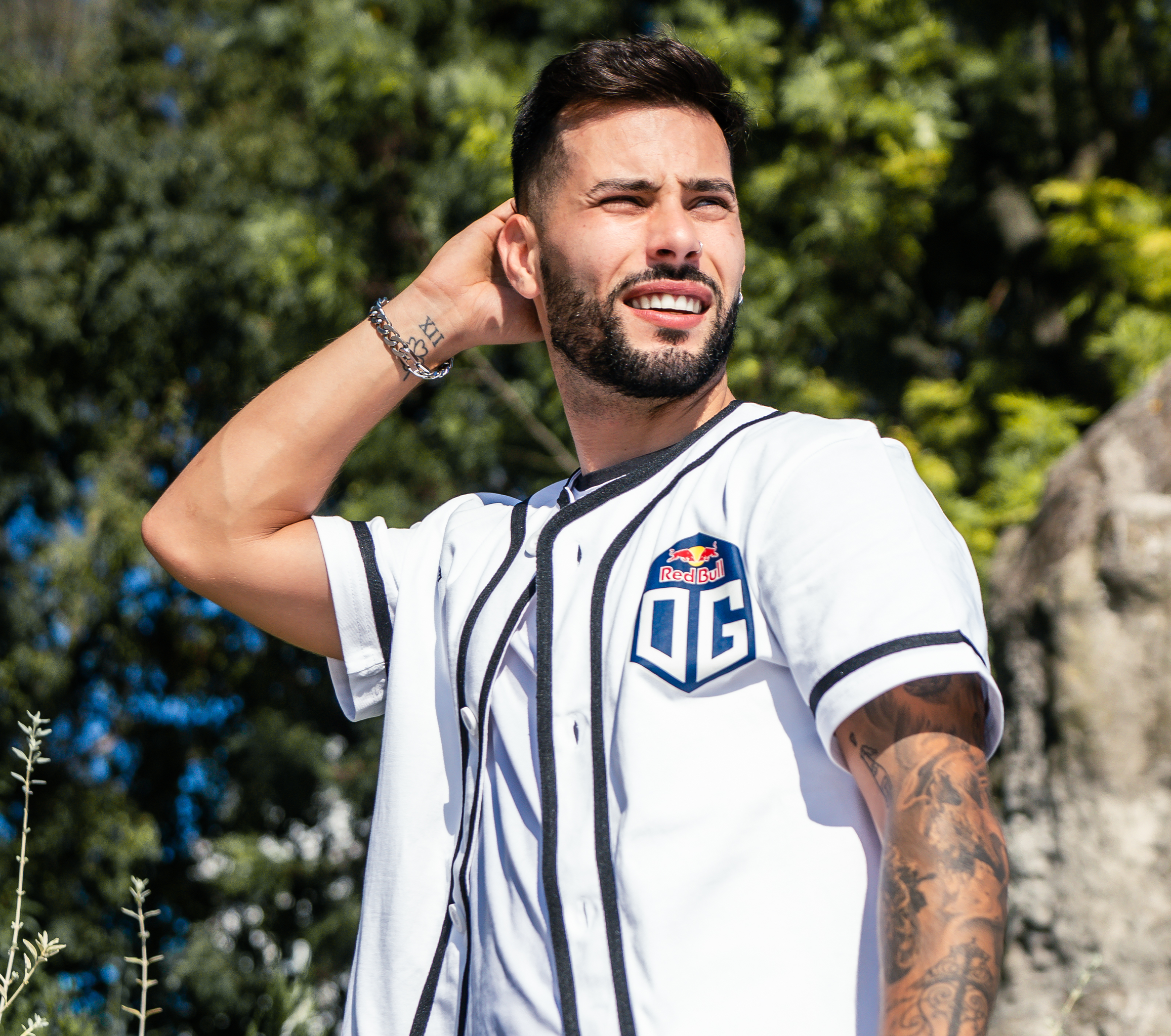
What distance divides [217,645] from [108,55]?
548 centimetres

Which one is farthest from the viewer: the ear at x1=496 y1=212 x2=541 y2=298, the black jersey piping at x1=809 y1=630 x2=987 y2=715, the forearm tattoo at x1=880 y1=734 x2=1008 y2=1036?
the ear at x1=496 y1=212 x2=541 y2=298

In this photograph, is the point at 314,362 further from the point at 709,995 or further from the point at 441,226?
the point at 441,226

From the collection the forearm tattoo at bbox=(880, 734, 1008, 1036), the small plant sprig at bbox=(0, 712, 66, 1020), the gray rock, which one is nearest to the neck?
the forearm tattoo at bbox=(880, 734, 1008, 1036)

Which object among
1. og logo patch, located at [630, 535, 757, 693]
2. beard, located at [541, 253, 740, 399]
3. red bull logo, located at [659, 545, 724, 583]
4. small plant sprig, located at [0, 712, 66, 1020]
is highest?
beard, located at [541, 253, 740, 399]

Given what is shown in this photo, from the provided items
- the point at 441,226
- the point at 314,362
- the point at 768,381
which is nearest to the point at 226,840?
the point at 441,226

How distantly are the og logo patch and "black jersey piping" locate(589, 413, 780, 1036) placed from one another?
7 cm

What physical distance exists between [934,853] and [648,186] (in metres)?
1.12

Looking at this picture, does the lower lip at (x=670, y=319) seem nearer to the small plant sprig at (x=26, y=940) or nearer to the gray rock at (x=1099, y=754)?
the small plant sprig at (x=26, y=940)

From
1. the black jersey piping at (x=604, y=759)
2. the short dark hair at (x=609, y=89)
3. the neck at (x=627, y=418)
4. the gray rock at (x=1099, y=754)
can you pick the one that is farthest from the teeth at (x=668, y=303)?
the gray rock at (x=1099, y=754)

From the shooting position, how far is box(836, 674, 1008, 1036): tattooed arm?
109 centimetres

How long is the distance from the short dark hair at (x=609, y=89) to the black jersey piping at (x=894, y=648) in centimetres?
110

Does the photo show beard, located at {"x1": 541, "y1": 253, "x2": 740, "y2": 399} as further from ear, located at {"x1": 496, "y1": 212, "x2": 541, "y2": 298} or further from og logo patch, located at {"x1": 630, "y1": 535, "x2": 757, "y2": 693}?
og logo patch, located at {"x1": 630, "y1": 535, "x2": 757, "y2": 693}

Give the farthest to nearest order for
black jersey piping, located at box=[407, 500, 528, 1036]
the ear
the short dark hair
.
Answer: the ear → the short dark hair → black jersey piping, located at box=[407, 500, 528, 1036]

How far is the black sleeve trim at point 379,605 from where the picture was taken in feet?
6.44
